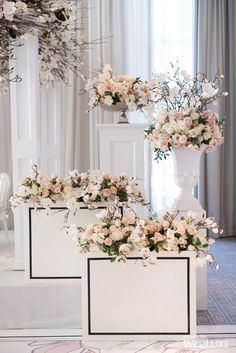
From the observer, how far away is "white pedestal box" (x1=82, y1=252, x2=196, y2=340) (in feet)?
7.22

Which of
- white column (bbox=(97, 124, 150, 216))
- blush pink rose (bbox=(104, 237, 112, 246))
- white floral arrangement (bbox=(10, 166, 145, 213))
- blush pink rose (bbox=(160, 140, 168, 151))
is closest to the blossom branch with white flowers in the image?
white floral arrangement (bbox=(10, 166, 145, 213))

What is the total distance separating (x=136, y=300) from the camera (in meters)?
2.21

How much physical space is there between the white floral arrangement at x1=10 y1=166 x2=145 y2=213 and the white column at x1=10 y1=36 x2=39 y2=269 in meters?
0.61

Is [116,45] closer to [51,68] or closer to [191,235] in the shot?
[51,68]

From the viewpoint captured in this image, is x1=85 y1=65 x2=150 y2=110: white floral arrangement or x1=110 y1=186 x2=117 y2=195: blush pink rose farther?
x1=85 y1=65 x2=150 y2=110: white floral arrangement

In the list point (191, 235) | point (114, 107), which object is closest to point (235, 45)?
point (114, 107)

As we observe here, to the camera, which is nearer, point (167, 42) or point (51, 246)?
point (51, 246)

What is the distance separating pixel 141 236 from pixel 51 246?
3.74ft

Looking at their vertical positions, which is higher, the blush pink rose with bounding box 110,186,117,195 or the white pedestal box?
the blush pink rose with bounding box 110,186,117,195

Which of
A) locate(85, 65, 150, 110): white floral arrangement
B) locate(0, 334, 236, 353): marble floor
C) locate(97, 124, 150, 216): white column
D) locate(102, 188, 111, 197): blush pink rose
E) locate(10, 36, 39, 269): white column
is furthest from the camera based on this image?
locate(97, 124, 150, 216): white column

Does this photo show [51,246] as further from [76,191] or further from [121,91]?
[121,91]

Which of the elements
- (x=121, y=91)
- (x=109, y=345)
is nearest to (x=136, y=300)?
(x=109, y=345)

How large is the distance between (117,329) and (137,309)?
4.6 inches

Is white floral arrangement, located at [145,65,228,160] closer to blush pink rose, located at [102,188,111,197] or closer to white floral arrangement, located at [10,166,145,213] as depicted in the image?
white floral arrangement, located at [10,166,145,213]
